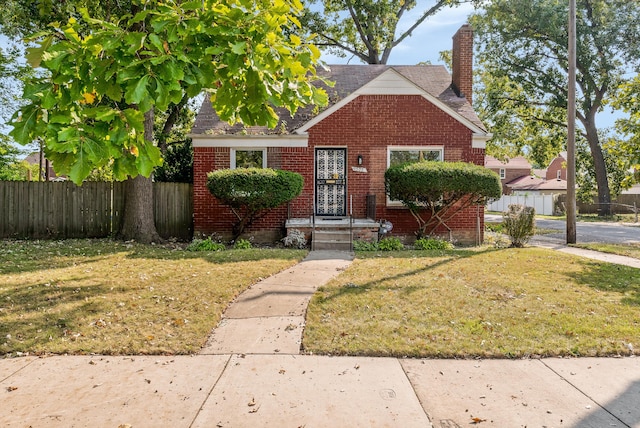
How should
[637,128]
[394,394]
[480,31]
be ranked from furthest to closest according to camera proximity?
[480,31] → [637,128] → [394,394]

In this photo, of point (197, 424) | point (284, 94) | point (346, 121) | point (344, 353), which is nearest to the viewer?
point (197, 424)

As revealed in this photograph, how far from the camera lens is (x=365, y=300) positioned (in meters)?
Answer: 5.97

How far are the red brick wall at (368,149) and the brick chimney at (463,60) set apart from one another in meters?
2.53

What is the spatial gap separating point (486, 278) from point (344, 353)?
3.99 m

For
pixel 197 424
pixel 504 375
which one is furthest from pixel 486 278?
pixel 197 424

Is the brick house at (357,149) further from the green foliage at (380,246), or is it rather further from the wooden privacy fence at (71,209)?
the green foliage at (380,246)

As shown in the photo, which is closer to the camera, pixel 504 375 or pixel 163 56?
pixel 163 56

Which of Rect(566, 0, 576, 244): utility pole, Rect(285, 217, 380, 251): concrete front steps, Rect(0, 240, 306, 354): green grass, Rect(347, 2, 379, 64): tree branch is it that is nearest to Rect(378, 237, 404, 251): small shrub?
Rect(285, 217, 380, 251): concrete front steps

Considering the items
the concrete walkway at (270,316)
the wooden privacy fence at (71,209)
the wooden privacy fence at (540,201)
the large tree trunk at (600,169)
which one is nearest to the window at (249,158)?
the wooden privacy fence at (71,209)

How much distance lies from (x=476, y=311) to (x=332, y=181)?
847 cm

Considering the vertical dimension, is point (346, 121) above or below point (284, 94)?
above

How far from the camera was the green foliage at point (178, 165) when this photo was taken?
1683 cm

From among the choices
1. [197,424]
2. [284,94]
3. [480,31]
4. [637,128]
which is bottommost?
[197,424]

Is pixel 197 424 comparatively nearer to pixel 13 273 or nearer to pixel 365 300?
pixel 365 300
